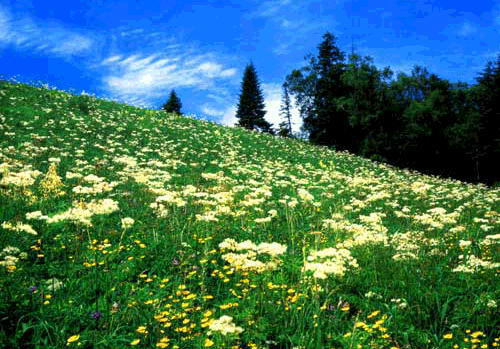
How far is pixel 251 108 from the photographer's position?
6694cm

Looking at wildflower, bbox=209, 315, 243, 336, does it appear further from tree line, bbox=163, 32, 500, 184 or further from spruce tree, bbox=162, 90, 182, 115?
spruce tree, bbox=162, 90, 182, 115

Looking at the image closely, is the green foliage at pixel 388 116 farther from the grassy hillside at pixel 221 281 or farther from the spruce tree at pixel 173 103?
the grassy hillside at pixel 221 281

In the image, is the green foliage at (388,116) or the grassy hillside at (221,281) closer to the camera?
the grassy hillside at (221,281)

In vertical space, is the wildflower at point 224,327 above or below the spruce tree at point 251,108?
below

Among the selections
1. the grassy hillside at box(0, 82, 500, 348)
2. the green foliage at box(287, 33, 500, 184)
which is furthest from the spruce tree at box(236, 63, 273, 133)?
the grassy hillside at box(0, 82, 500, 348)

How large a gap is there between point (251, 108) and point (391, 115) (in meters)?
26.9

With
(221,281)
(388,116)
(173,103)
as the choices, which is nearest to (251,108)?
(173,103)

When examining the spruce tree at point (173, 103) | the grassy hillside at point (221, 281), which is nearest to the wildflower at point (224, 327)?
the grassy hillside at point (221, 281)

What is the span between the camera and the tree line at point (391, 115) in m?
49.6

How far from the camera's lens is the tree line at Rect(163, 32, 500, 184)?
49.6 metres

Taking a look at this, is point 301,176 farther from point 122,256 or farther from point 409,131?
point 409,131

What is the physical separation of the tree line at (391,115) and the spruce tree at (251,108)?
11360mm

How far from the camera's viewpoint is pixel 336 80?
55.8 m

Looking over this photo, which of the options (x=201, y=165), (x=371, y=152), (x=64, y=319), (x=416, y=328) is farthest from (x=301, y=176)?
(x=371, y=152)
